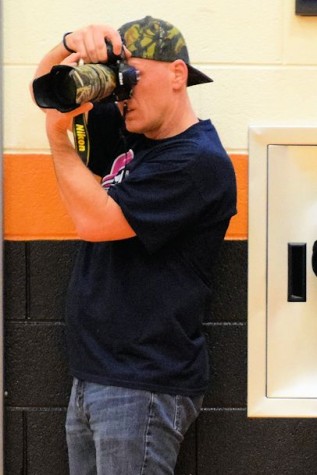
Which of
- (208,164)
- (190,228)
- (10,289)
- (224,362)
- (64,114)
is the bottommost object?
(224,362)

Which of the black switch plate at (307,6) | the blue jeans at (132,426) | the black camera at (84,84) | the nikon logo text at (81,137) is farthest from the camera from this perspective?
the black switch plate at (307,6)

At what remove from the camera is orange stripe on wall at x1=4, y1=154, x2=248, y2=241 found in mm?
1986

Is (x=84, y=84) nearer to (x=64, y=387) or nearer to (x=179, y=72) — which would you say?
(x=179, y=72)

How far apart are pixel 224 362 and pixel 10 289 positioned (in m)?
0.63

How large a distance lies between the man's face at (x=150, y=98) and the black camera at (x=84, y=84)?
0.03 metres

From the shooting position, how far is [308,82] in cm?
197

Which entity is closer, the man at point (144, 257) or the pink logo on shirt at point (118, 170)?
the man at point (144, 257)

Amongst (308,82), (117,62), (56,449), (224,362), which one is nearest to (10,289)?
(56,449)

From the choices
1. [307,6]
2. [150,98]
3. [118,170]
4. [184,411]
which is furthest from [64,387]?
[307,6]

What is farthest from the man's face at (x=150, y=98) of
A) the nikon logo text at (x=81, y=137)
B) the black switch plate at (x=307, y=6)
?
the black switch plate at (x=307, y=6)

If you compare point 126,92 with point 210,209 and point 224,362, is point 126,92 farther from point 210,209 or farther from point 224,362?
point 224,362

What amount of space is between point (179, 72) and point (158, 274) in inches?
18.0

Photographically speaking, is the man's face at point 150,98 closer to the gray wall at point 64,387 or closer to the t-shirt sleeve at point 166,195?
the t-shirt sleeve at point 166,195

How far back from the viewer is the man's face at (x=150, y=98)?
1.62 m
